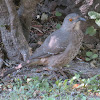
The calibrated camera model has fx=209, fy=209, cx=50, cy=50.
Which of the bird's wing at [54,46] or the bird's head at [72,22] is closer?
the bird's wing at [54,46]

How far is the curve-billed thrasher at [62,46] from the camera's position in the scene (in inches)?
158

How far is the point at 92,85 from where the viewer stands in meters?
3.49

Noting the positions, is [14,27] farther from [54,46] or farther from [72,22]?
[72,22]

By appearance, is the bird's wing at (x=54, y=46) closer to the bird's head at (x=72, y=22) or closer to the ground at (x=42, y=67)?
the bird's head at (x=72, y=22)

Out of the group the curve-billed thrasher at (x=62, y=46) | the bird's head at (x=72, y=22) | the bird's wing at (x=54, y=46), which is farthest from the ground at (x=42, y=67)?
the bird's head at (x=72, y=22)

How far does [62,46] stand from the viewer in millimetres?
4023

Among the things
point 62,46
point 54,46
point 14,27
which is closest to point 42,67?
point 54,46

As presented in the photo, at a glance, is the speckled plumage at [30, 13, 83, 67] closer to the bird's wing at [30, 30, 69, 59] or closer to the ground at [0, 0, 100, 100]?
the bird's wing at [30, 30, 69, 59]

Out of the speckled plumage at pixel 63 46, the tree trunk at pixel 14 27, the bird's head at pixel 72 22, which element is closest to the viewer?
the speckled plumage at pixel 63 46

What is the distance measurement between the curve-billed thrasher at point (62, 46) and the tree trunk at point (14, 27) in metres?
0.55

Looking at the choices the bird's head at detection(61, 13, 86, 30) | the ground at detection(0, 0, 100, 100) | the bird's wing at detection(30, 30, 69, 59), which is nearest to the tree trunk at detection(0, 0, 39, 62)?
the ground at detection(0, 0, 100, 100)

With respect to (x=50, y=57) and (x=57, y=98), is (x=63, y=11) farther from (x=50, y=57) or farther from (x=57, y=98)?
(x=57, y=98)

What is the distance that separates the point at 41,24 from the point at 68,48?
8.55 ft

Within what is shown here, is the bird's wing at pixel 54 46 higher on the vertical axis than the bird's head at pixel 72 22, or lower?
lower
